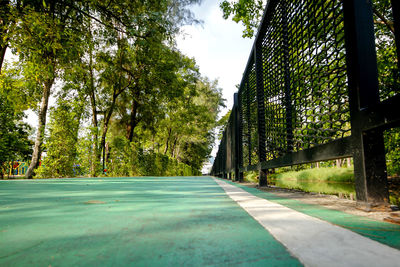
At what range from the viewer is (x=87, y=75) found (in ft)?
35.7

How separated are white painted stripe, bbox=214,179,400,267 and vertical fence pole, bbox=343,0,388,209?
0.44 m

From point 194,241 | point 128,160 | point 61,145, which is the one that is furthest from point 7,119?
point 194,241

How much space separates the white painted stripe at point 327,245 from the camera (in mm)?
509

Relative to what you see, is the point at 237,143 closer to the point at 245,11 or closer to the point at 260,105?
Result: the point at 260,105

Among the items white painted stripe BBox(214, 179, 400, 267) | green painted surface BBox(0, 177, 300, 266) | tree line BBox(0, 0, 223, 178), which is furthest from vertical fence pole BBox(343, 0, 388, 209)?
tree line BBox(0, 0, 223, 178)

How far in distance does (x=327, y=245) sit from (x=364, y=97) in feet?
2.85

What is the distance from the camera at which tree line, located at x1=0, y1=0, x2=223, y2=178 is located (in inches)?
180

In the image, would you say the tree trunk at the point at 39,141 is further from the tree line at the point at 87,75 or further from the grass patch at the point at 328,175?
the grass patch at the point at 328,175

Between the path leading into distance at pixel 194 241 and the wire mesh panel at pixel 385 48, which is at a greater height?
the wire mesh panel at pixel 385 48

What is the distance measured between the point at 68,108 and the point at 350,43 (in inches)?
288

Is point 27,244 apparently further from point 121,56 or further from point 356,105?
point 121,56

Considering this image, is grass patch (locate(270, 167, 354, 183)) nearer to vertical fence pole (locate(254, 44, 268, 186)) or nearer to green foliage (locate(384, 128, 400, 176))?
green foliage (locate(384, 128, 400, 176))

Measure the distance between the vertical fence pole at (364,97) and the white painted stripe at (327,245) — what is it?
0.44 meters

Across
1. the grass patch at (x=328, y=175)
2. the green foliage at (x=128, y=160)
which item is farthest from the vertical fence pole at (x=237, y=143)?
the green foliage at (x=128, y=160)
